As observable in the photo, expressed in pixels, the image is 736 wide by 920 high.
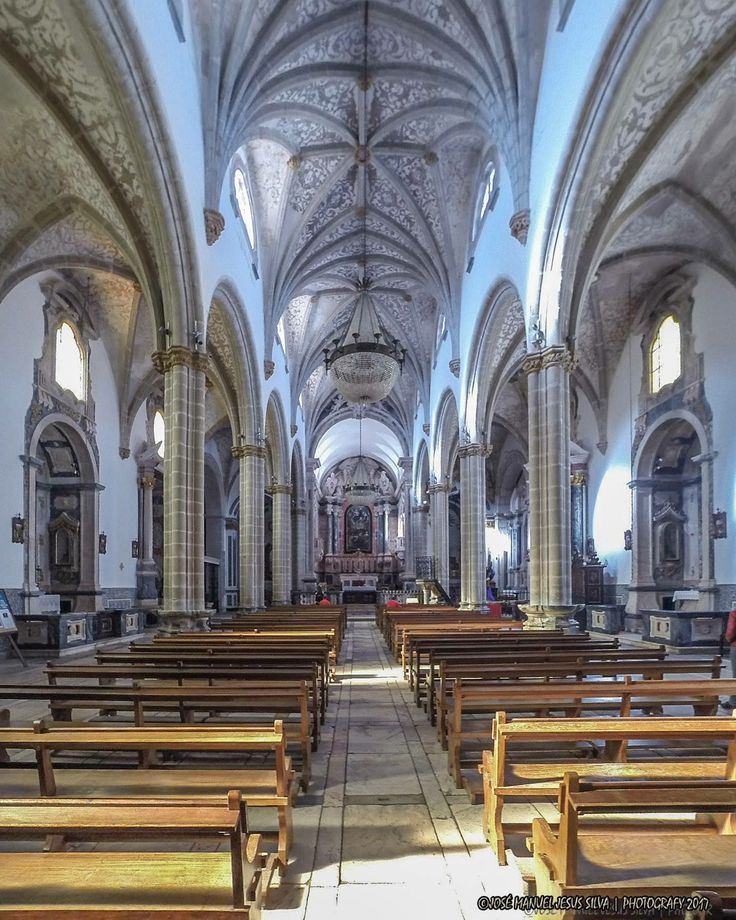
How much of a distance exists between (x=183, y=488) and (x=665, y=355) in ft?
44.8

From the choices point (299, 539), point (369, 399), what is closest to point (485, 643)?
point (369, 399)

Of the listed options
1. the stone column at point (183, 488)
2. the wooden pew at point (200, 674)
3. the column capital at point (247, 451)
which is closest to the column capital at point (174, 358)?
the stone column at point (183, 488)

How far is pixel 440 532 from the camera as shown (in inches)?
1054

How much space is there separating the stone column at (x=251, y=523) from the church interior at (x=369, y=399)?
111mm

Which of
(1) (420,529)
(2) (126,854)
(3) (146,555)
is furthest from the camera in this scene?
Result: (1) (420,529)

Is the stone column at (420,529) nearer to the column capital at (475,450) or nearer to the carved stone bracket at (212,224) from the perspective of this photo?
the column capital at (475,450)

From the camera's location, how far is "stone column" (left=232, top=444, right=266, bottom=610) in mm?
18531

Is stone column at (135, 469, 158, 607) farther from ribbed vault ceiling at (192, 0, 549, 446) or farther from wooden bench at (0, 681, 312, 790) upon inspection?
wooden bench at (0, 681, 312, 790)

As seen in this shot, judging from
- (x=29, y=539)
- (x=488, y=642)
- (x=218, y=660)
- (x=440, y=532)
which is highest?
(x=29, y=539)

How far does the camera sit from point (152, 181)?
10680 millimetres

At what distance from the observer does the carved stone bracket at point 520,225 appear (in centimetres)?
1303

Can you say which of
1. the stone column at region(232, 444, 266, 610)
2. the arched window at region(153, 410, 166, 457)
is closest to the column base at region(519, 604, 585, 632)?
the stone column at region(232, 444, 266, 610)

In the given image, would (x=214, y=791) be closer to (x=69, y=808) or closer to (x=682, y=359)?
(x=69, y=808)

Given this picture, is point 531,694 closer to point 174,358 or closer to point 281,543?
point 174,358
